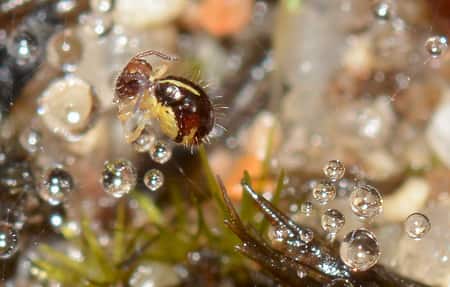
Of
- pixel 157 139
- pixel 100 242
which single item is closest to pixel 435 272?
pixel 157 139

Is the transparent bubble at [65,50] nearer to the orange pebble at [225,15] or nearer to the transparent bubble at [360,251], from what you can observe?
the orange pebble at [225,15]

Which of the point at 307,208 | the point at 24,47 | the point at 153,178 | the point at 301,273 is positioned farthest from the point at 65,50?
the point at 301,273

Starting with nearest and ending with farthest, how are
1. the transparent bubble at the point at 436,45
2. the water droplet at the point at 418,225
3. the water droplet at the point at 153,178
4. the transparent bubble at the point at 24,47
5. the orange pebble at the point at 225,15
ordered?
the water droplet at the point at 418,225
the water droplet at the point at 153,178
the transparent bubble at the point at 436,45
the transparent bubble at the point at 24,47
the orange pebble at the point at 225,15

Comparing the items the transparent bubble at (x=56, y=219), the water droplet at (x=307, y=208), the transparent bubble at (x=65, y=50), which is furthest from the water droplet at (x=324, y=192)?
the transparent bubble at (x=65, y=50)

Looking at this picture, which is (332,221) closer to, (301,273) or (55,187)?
(301,273)

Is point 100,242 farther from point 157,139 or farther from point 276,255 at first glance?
point 276,255

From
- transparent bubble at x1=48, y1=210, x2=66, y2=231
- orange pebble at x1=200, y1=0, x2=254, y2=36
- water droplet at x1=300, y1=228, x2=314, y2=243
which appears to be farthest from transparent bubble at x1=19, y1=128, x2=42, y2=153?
water droplet at x1=300, y1=228, x2=314, y2=243

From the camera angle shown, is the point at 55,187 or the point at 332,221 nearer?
the point at 332,221
